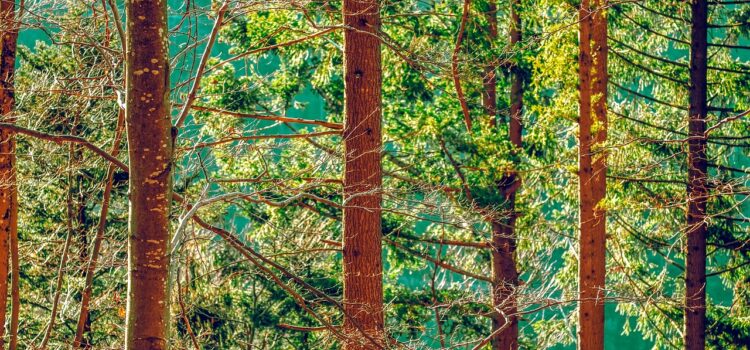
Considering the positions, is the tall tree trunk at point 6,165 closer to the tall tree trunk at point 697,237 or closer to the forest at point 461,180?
the forest at point 461,180

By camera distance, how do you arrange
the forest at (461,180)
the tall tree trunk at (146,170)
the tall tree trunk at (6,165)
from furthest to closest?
the forest at (461,180) → the tall tree trunk at (6,165) → the tall tree trunk at (146,170)

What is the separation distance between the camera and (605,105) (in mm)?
11125

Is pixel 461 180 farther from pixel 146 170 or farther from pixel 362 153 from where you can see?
pixel 146 170

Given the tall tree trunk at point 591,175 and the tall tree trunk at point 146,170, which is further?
the tall tree trunk at point 591,175

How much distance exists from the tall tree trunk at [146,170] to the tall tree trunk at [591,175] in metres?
7.59

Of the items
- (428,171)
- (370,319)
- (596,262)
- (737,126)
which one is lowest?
(370,319)

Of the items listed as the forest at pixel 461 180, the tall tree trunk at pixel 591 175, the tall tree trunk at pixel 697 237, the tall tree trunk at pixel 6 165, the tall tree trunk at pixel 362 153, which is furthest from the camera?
the tall tree trunk at pixel 697 237

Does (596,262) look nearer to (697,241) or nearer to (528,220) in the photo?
(697,241)

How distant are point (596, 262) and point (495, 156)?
249 cm

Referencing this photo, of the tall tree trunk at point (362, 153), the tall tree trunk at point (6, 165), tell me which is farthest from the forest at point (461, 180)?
the tall tree trunk at point (362, 153)

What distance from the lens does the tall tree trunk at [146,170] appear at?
3.93m

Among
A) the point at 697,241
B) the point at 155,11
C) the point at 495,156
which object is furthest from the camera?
the point at 495,156

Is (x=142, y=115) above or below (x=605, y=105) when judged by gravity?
below

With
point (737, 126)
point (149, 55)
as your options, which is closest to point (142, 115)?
point (149, 55)
